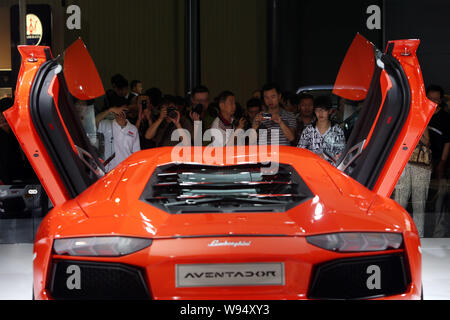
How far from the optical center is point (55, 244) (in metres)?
2.53

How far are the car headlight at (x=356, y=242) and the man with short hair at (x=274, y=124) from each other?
148 inches

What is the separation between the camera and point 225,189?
3.17m

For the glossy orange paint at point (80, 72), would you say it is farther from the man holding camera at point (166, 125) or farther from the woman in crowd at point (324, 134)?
the woman in crowd at point (324, 134)

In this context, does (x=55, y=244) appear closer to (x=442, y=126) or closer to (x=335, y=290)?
(x=335, y=290)

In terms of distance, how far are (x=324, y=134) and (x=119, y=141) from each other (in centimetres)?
204

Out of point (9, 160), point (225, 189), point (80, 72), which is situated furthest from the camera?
point (9, 160)

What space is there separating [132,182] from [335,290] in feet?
3.51

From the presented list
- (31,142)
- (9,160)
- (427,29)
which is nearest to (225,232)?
(31,142)

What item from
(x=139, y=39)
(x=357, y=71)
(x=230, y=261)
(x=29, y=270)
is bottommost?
(x=29, y=270)

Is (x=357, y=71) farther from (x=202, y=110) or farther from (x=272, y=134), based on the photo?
(x=202, y=110)

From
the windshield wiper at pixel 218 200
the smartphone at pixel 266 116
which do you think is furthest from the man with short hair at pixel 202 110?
the windshield wiper at pixel 218 200

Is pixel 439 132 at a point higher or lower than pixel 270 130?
lower
